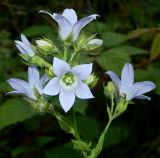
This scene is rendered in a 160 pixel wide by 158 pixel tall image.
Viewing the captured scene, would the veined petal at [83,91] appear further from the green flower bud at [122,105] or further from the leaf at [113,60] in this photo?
the leaf at [113,60]

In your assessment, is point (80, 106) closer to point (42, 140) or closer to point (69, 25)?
point (42, 140)

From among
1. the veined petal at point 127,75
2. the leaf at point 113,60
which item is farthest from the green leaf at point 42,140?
the veined petal at point 127,75

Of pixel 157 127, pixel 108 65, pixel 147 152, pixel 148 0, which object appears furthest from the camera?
pixel 148 0

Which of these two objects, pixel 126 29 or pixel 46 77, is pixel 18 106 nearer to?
pixel 46 77

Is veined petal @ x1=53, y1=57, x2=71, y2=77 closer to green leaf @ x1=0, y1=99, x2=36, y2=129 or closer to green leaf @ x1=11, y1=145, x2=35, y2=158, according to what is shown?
green leaf @ x1=0, y1=99, x2=36, y2=129

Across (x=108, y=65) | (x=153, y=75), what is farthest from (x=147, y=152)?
(x=108, y=65)

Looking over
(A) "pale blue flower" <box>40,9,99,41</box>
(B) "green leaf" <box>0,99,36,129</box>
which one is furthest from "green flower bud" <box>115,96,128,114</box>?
(B) "green leaf" <box>0,99,36,129</box>
